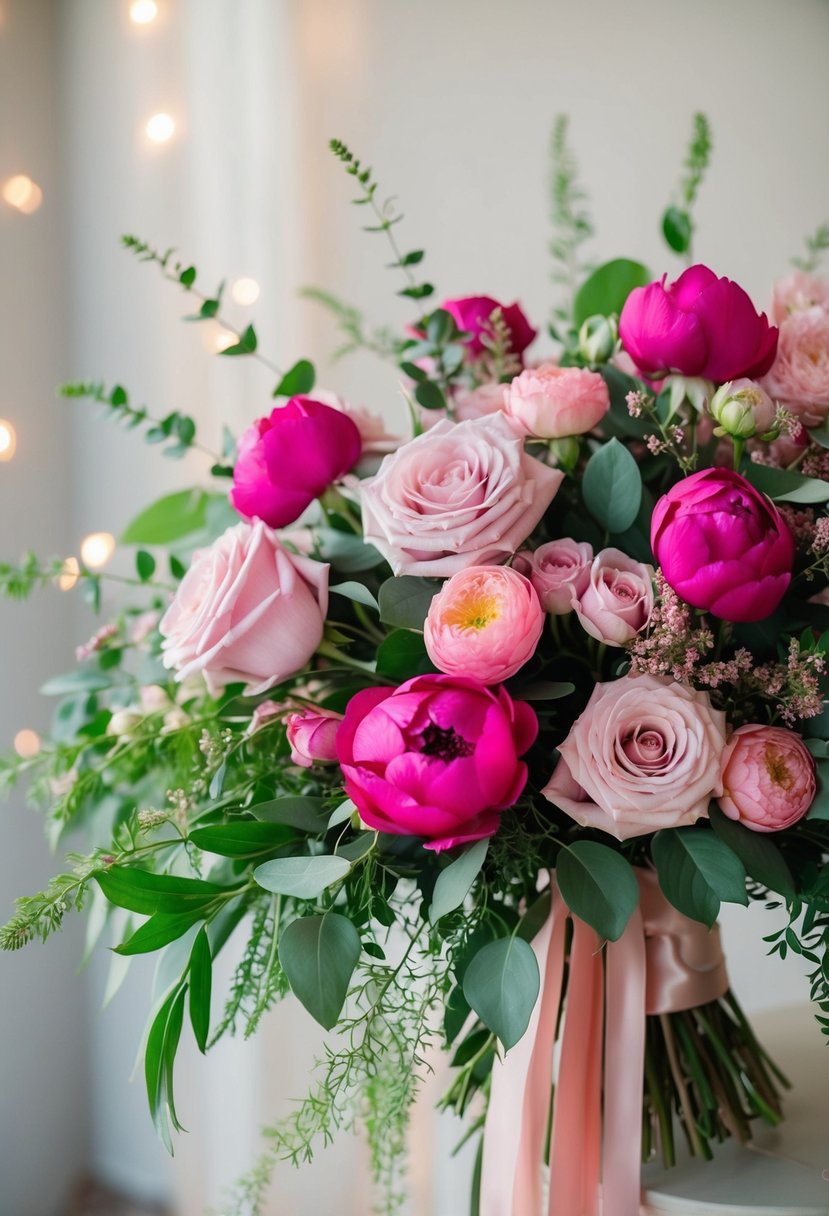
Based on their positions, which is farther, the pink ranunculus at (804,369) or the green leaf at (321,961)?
the pink ranunculus at (804,369)

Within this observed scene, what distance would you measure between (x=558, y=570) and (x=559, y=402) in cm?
10

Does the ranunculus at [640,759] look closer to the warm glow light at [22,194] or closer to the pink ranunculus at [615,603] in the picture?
the pink ranunculus at [615,603]

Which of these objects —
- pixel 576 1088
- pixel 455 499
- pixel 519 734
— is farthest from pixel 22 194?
pixel 576 1088

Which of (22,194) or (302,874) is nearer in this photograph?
(302,874)

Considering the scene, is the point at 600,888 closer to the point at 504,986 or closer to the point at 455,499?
the point at 504,986

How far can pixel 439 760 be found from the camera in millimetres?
461

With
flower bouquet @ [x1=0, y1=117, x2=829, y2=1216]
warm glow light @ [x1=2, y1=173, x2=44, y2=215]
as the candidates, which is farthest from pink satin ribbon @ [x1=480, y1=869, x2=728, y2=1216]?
warm glow light @ [x1=2, y1=173, x2=44, y2=215]

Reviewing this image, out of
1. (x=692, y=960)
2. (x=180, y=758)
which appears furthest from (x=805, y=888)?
(x=180, y=758)

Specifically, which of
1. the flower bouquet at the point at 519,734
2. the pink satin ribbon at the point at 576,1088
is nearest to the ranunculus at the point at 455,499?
the flower bouquet at the point at 519,734

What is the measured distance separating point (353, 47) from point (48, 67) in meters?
0.37

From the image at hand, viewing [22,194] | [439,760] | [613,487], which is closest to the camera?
[439,760]

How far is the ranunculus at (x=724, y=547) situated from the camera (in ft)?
1.61

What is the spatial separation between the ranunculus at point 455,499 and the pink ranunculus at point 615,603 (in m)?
0.05

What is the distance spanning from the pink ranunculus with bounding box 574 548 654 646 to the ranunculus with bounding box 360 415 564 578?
0.05m
